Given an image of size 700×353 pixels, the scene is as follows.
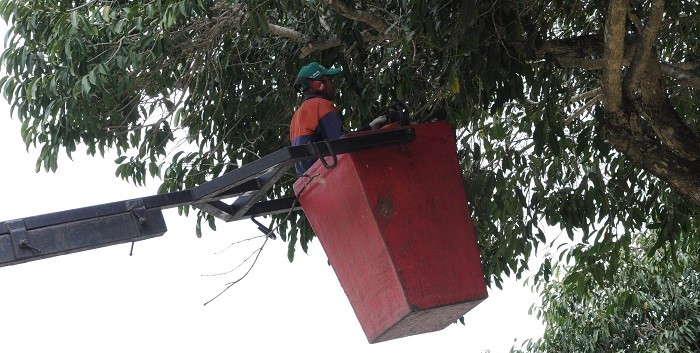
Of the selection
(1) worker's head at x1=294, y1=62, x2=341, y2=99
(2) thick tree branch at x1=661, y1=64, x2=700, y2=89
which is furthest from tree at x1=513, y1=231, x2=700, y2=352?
(1) worker's head at x1=294, y1=62, x2=341, y2=99

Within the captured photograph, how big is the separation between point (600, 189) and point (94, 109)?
265cm

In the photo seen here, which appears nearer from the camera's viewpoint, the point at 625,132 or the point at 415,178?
the point at 415,178

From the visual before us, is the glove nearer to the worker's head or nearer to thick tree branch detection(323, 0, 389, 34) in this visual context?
the worker's head

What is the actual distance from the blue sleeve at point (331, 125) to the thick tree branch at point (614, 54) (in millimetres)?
1148

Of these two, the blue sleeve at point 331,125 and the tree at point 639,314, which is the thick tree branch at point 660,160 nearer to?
the blue sleeve at point 331,125

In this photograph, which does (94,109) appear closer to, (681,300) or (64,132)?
(64,132)

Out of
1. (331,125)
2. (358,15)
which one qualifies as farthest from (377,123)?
(358,15)

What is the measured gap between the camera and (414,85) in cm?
586

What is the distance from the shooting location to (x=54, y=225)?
412cm

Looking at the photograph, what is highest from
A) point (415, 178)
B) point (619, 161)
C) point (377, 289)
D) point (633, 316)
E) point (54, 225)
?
point (54, 225)

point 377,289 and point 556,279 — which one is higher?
point 377,289

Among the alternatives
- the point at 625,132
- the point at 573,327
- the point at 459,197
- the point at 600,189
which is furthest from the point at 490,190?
the point at 573,327

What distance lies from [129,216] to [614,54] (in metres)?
2.05

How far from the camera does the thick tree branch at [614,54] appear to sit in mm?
4648
